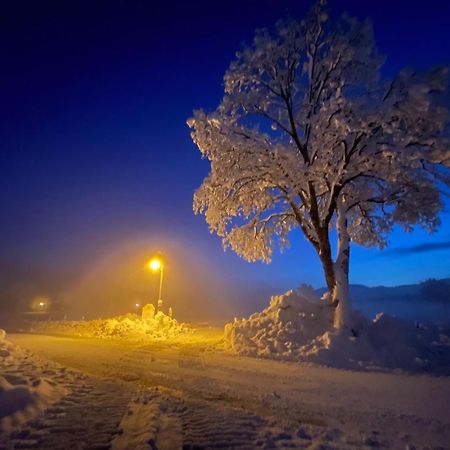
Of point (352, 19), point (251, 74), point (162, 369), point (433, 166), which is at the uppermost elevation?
point (352, 19)

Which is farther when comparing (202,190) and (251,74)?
(202,190)

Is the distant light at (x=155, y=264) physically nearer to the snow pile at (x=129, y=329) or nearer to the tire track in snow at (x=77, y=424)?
the snow pile at (x=129, y=329)

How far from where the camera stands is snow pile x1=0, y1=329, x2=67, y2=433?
4982mm

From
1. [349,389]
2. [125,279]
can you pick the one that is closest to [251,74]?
[349,389]

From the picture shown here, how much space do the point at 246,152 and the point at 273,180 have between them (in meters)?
1.59

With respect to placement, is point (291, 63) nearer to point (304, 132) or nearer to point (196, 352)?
point (304, 132)

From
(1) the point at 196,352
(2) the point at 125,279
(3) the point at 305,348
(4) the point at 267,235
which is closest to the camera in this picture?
(3) the point at 305,348

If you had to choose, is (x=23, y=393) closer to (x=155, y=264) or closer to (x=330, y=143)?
(x=330, y=143)

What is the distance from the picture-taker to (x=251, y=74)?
1445 centimetres

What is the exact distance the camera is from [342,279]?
13586 millimetres

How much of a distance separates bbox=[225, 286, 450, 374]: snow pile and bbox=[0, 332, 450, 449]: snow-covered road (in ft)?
3.57

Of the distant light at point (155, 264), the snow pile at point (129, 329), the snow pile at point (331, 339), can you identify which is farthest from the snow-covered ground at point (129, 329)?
the snow pile at point (331, 339)

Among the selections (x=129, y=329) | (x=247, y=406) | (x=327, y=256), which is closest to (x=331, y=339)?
(x=327, y=256)

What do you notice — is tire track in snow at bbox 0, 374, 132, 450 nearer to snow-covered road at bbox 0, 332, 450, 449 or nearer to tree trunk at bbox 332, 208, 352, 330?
snow-covered road at bbox 0, 332, 450, 449
